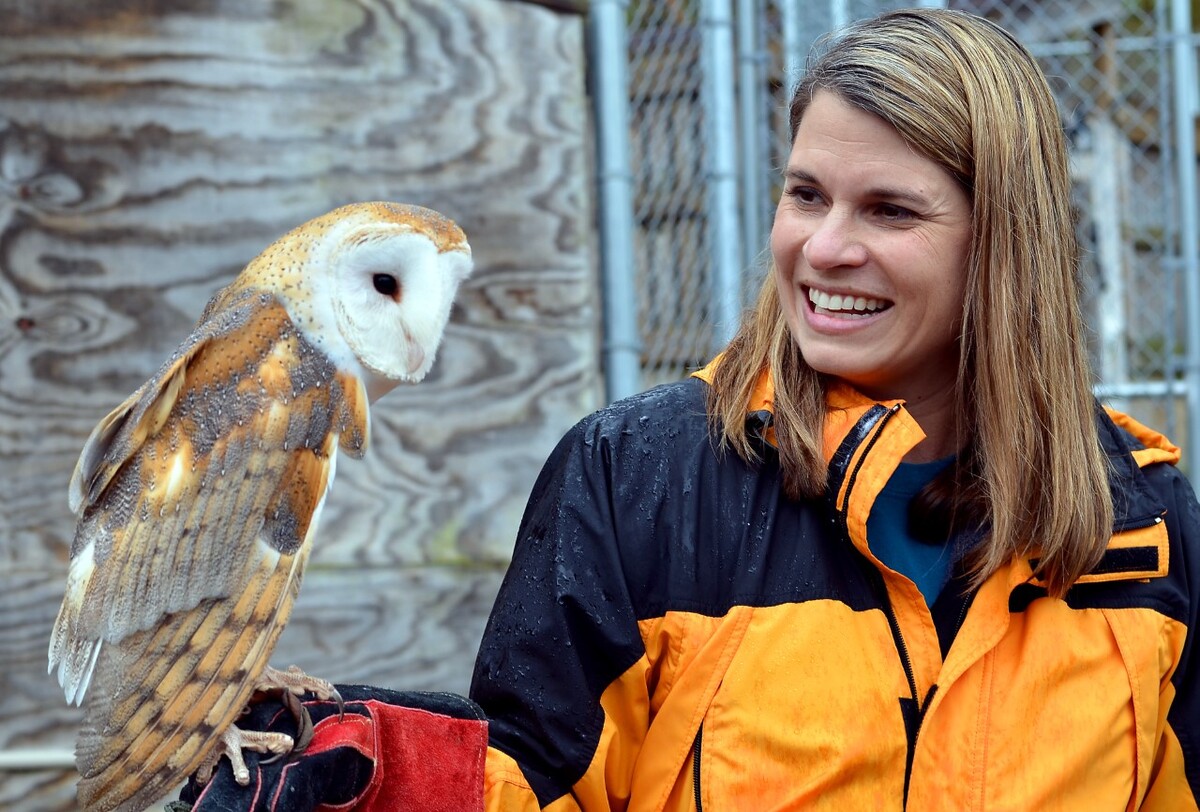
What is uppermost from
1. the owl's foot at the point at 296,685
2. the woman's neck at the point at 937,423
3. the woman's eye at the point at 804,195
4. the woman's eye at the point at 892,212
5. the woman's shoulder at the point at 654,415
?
the woman's eye at the point at 804,195

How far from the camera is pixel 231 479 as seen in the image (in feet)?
4.21

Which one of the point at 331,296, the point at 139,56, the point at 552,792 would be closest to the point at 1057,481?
the point at 552,792

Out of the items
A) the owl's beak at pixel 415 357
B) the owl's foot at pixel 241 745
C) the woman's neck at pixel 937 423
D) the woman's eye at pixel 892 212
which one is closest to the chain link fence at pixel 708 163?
the woman's neck at pixel 937 423

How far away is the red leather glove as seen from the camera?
3.75 feet

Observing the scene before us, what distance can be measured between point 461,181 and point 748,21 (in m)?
0.97

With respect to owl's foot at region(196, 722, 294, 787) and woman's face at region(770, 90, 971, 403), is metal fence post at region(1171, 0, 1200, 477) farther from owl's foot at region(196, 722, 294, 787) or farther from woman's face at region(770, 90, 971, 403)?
owl's foot at region(196, 722, 294, 787)

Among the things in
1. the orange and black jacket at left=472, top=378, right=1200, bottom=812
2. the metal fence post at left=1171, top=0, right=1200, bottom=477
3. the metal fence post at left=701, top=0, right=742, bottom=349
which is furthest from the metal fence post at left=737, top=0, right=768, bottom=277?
the orange and black jacket at left=472, top=378, right=1200, bottom=812

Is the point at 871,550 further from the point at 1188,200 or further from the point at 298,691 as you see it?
the point at 1188,200

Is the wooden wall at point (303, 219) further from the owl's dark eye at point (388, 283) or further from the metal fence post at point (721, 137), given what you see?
the owl's dark eye at point (388, 283)

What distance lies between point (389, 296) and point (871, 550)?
645 mm

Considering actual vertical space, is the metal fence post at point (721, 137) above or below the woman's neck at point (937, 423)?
above

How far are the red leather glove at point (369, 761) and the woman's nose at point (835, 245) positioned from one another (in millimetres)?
662

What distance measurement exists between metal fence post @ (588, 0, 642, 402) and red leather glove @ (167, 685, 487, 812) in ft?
5.11

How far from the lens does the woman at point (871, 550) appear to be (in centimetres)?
131
